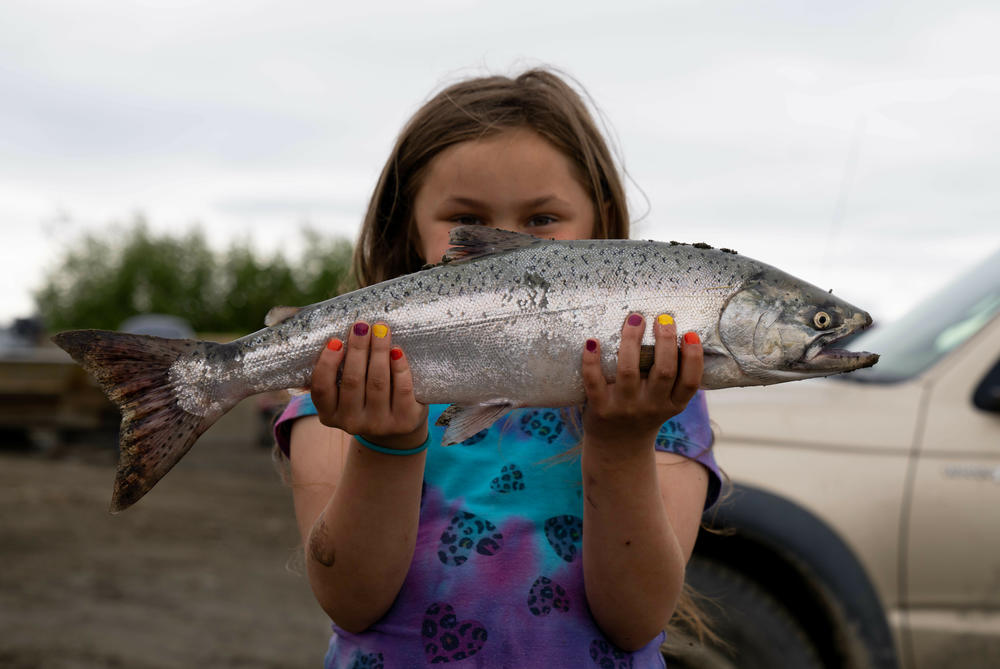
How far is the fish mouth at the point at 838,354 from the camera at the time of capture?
2.03 m

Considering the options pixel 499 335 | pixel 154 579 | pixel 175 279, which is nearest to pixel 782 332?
pixel 499 335

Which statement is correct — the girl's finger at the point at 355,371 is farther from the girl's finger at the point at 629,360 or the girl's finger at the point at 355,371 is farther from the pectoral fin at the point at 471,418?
the girl's finger at the point at 629,360

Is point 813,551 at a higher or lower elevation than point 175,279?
higher

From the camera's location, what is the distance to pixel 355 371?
206 cm

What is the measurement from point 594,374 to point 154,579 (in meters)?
7.27

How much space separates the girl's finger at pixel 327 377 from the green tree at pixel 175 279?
67.7 meters

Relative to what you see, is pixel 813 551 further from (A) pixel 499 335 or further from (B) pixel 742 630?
(A) pixel 499 335

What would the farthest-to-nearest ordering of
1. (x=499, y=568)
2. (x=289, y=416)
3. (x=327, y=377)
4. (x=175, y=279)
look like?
(x=175, y=279) → (x=289, y=416) → (x=499, y=568) → (x=327, y=377)

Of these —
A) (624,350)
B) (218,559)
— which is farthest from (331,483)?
(218,559)

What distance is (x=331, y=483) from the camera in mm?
2473

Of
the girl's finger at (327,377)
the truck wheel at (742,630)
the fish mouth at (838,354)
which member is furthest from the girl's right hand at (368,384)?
the truck wheel at (742,630)

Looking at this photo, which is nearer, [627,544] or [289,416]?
[627,544]

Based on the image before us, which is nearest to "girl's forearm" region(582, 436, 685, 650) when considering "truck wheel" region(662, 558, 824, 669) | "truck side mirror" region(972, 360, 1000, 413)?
"truck wheel" region(662, 558, 824, 669)

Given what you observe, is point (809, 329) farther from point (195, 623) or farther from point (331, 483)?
point (195, 623)
